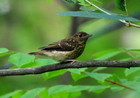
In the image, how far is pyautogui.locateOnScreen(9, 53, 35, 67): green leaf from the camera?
3.58 meters

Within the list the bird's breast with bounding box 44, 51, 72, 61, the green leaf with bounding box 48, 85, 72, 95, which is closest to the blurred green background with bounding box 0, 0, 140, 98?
the bird's breast with bounding box 44, 51, 72, 61

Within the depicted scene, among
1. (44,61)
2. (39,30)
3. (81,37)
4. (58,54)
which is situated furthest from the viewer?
(39,30)

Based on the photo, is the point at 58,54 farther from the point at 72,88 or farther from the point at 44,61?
the point at 72,88

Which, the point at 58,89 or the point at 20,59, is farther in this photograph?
the point at 58,89

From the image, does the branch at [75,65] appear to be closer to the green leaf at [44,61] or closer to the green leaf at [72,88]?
the green leaf at [44,61]

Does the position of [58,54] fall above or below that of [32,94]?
above

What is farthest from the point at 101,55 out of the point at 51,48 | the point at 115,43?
the point at 115,43

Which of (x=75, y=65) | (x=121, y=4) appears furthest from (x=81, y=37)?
(x=121, y=4)

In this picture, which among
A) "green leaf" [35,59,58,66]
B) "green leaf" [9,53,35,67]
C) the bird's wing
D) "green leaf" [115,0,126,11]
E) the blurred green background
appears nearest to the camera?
"green leaf" [115,0,126,11]

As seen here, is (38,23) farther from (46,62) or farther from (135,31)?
(46,62)

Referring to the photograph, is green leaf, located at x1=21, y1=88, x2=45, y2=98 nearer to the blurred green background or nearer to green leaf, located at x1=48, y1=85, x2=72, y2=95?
green leaf, located at x1=48, y1=85, x2=72, y2=95

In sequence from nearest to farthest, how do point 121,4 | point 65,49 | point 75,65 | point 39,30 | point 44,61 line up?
point 121,4 → point 75,65 → point 44,61 → point 65,49 → point 39,30

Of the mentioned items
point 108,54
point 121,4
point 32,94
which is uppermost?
point 121,4

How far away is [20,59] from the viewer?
3.62 metres
